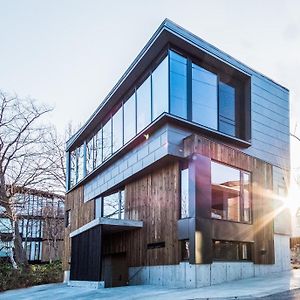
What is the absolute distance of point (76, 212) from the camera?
22.1m

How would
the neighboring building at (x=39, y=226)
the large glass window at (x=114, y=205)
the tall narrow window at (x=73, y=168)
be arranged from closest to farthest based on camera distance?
the large glass window at (x=114, y=205) → the tall narrow window at (x=73, y=168) → the neighboring building at (x=39, y=226)

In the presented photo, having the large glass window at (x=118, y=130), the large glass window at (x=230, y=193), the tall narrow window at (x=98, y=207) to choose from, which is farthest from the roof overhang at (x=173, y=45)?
the tall narrow window at (x=98, y=207)

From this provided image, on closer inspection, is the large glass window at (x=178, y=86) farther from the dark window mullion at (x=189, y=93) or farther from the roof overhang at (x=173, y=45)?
the roof overhang at (x=173, y=45)

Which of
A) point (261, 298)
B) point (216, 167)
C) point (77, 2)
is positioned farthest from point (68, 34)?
point (261, 298)

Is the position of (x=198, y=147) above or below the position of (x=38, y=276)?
above

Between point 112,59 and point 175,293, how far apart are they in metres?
9.30

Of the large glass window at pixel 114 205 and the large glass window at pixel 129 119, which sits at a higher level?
the large glass window at pixel 129 119

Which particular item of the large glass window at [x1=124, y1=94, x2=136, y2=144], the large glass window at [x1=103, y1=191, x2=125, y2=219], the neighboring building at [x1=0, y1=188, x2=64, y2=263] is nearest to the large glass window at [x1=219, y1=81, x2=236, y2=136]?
the large glass window at [x1=124, y1=94, x2=136, y2=144]

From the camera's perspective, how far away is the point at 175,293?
10.3 m

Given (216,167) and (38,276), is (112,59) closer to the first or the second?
(216,167)

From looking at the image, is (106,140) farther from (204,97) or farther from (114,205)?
(204,97)

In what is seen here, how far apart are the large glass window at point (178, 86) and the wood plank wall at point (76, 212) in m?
8.74

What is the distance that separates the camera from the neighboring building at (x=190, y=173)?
12.2m

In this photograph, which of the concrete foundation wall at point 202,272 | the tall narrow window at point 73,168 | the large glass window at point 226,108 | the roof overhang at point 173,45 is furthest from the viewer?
the tall narrow window at point 73,168
